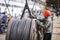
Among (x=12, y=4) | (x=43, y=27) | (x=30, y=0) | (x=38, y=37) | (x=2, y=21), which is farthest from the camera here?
(x=30, y=0)

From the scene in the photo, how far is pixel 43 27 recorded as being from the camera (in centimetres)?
717

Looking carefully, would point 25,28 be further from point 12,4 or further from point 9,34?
point 12,4

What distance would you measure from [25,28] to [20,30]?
0.15 meters

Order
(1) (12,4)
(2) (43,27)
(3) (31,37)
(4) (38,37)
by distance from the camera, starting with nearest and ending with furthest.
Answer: (3) (31,37) < (4) (38,37) < (2) (43,27) < (1) (12,4)

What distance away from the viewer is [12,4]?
14.3 metres

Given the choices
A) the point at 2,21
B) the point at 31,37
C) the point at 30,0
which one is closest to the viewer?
the point at 31,37

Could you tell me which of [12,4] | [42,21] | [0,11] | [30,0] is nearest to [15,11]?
[12,4]

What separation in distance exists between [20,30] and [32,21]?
0.45m

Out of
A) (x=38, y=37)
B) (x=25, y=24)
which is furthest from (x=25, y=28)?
(x=38, y=37)

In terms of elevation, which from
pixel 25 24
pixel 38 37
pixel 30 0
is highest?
pixel 30 0

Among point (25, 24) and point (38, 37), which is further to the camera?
point (38, 37)

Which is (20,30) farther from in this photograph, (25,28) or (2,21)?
(2,21)

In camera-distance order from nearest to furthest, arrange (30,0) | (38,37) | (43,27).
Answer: (38,37)
(43,27)
(30,0)

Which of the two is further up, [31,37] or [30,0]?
[30,0]
